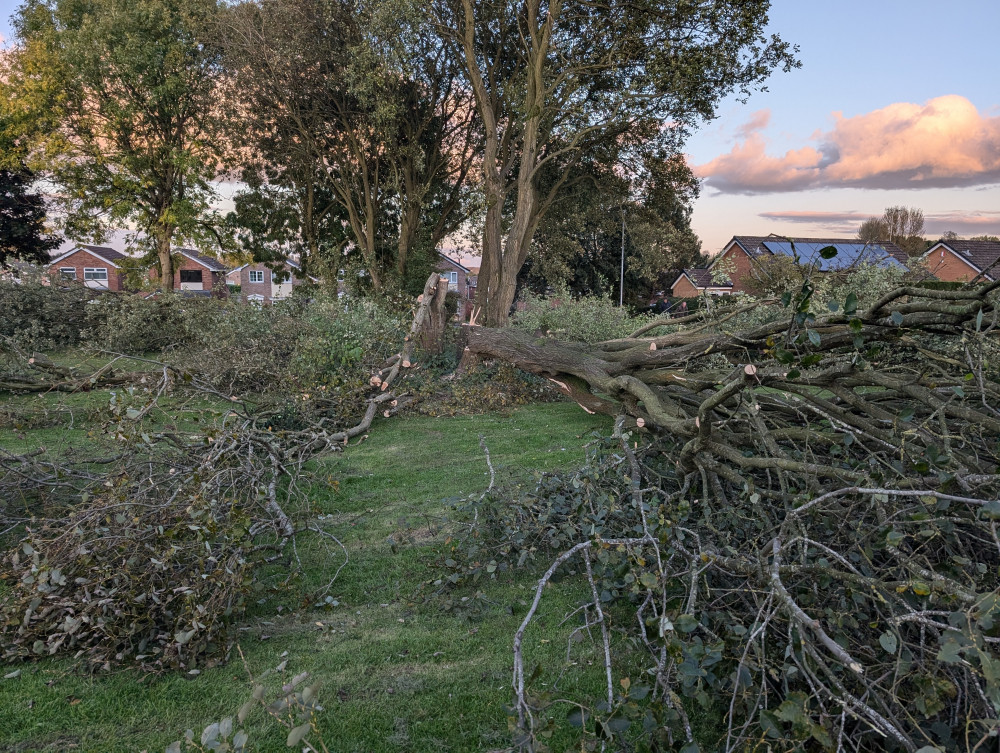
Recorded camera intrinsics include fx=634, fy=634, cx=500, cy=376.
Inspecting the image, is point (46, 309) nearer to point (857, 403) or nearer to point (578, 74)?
point (578, 74)

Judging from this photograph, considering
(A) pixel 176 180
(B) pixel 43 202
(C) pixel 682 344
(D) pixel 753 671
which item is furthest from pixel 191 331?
(B) pixel 43 202

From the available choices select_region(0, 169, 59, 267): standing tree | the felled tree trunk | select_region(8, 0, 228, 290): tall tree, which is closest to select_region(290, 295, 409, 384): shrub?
the felled tree trunk

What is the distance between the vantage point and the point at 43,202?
90.6 feet

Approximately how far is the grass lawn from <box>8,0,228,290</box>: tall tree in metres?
19.5

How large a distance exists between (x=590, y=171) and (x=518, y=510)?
50.3 feet

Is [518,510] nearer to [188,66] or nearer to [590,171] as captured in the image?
[590,171]

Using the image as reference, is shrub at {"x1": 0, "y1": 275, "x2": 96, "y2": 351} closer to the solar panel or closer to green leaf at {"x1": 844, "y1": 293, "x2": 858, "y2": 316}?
the solar panel

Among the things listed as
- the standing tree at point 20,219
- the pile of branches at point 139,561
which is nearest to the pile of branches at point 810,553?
the pile of branches at point 139,561

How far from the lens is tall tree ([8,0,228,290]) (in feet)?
68.9

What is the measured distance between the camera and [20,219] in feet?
88.6

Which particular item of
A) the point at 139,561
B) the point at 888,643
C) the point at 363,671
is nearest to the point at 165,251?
the point at 139,561

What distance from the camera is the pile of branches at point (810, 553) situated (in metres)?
1.90

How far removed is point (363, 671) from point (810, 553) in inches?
80.2

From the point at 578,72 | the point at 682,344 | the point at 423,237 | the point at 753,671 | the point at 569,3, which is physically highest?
the point at 569,3
